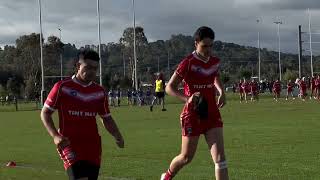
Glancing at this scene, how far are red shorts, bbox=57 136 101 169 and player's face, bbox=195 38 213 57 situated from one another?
2316mm

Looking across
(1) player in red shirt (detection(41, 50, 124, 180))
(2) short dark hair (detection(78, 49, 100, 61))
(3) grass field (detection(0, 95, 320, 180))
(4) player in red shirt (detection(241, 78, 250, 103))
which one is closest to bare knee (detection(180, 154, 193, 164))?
(1) player in red shirt (detection(41, 50, 124, 180))

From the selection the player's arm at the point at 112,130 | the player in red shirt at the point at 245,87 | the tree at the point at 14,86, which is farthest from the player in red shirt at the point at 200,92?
the tree at the point at 14,86

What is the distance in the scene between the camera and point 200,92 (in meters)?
9.31

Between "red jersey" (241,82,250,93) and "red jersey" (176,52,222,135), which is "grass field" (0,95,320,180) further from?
"red jersey" (241,82,250,93)

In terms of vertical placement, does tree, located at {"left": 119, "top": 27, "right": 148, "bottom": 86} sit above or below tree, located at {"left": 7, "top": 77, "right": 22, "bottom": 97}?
above

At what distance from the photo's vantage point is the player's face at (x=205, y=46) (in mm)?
9242

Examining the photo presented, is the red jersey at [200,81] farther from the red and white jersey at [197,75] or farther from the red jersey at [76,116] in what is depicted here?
the red jersey at [76,116]

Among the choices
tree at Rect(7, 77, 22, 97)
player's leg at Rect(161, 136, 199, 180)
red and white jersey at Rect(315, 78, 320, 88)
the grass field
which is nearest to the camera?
player's leg at Rect(161, 136, 199, 180)

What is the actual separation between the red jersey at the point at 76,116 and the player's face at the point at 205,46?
6.86 ft

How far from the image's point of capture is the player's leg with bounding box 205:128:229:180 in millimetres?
9062

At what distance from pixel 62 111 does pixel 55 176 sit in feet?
18.0

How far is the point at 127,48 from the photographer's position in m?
134

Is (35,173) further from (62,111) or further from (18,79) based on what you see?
(18,79)

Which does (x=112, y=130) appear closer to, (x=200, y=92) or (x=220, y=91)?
(x=200, y=92)
